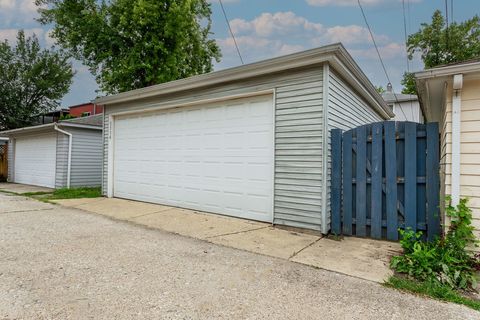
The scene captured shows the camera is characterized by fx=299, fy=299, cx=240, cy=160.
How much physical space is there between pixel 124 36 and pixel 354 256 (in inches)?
622

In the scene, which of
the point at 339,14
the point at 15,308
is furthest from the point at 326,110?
the point at 339,14

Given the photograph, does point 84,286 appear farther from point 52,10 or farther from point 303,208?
point 52,10

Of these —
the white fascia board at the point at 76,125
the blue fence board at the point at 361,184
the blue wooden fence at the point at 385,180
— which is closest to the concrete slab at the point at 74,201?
the white fascia board at the point at 76,125

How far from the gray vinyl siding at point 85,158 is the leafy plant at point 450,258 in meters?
11.0

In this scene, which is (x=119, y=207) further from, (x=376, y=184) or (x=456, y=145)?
(x=456, y=145)

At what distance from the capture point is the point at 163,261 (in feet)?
11.2

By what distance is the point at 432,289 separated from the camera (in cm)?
274

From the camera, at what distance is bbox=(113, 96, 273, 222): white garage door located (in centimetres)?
549

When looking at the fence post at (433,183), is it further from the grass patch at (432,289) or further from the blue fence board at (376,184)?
the grass patch at (432,289)

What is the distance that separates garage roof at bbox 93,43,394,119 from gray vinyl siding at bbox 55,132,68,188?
16.2 feet

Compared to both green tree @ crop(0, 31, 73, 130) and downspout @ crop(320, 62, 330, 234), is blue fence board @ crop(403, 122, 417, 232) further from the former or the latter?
green tree @ crop(0, 31, 73, 130)

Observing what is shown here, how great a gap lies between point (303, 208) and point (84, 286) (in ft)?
10.7

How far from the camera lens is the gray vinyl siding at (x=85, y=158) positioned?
432 inches

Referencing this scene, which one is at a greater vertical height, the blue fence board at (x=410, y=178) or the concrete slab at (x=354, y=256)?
the blue fence board at (x=410, y=178)
